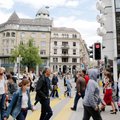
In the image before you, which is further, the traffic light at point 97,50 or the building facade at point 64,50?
the building facade at point 64,50

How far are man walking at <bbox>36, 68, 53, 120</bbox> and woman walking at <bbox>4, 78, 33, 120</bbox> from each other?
1253 millimetres

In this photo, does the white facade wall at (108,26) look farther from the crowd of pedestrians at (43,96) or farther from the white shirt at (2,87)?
the white shirt at (2,87)

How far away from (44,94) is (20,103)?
5.27 ft

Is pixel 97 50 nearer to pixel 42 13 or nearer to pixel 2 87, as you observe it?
pixel 2 87

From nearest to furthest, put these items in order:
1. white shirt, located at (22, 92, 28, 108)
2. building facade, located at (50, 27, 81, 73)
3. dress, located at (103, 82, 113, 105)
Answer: white shirt, located at (22, 92, 28, 108) < dress, located at (103, 82, 113, 105) < building facade, located at (50, 27, 81, 73)

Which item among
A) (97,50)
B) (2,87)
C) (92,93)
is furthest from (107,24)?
(92,93)

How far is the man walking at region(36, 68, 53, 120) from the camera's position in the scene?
8719 mm

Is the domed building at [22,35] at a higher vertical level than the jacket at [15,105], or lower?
higher

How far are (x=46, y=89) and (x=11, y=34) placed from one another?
3634 inches

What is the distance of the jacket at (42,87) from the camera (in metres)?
8.72

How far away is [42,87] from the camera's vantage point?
28.9 ft

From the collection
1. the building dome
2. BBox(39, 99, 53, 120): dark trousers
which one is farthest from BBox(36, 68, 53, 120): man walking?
the building dome

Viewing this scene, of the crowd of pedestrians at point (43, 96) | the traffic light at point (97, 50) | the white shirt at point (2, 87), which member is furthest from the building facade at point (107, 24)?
the white shirt at point (2, 87)

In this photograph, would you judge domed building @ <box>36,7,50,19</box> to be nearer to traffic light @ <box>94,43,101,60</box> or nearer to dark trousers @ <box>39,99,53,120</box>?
traffic light @ <box>94,43,101,60</box>
